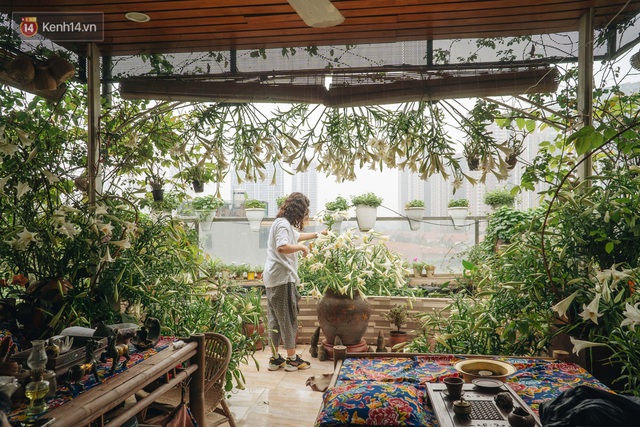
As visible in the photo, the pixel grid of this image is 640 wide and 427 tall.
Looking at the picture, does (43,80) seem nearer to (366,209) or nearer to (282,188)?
(282,188)

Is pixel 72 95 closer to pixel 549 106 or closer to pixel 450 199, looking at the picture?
pixel 549 106

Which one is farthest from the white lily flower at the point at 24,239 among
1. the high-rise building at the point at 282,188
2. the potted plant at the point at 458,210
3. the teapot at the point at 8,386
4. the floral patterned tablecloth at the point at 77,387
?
the potted plant at the point at 458,210

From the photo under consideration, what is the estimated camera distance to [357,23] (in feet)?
9.55

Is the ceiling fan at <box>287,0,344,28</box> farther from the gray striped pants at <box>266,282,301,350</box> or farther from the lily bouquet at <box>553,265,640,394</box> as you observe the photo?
the gray striped pants at <box>266,282,301,350</box>

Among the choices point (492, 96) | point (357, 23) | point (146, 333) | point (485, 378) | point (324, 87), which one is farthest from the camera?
point (324, 87)

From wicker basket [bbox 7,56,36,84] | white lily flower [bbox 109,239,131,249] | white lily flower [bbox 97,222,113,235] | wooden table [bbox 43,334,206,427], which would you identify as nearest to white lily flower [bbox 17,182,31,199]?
white lily flower [bbox 97,222,113,235]

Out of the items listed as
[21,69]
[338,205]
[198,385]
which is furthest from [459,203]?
[21,69]

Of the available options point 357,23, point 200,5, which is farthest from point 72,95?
point 357,23

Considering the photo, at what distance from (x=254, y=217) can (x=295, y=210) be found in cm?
107

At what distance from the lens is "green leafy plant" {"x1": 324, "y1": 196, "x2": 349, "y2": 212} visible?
4965mm

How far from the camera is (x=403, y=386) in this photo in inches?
78.9

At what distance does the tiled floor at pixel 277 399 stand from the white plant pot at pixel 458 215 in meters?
1.91

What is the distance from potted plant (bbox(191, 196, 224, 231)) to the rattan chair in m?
2.42

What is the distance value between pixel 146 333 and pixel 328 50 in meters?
2.23
